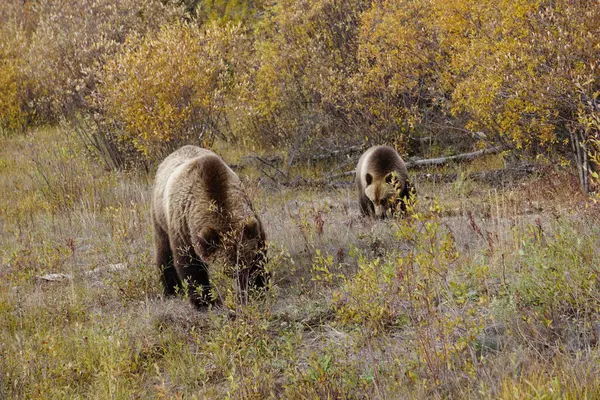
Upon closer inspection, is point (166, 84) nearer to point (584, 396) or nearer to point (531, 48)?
point (531, 48)

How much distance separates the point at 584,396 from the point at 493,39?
7205 mm

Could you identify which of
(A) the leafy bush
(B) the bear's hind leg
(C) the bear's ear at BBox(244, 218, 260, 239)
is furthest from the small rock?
(A) the leafy bush

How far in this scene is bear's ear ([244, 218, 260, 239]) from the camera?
5.32m

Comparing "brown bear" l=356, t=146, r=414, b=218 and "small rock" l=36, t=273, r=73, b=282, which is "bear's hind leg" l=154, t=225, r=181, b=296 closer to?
"small rock" l=36, t=273, r=73, b=282

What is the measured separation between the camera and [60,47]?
47.9 feet

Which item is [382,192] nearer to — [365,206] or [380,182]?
[380,182]

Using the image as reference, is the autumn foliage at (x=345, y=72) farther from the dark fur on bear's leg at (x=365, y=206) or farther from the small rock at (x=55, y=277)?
the small rock at (x=55, y=277)

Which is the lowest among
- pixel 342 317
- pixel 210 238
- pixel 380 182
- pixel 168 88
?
pixel 380 182

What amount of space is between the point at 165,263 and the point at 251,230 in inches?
67.7

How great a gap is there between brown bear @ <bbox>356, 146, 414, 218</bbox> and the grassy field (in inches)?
17.2

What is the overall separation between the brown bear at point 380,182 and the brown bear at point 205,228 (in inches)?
127

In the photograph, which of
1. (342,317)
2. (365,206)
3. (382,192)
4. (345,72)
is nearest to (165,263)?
(342,317)

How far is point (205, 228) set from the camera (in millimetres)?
5367

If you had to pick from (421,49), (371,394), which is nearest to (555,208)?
(371,394)
